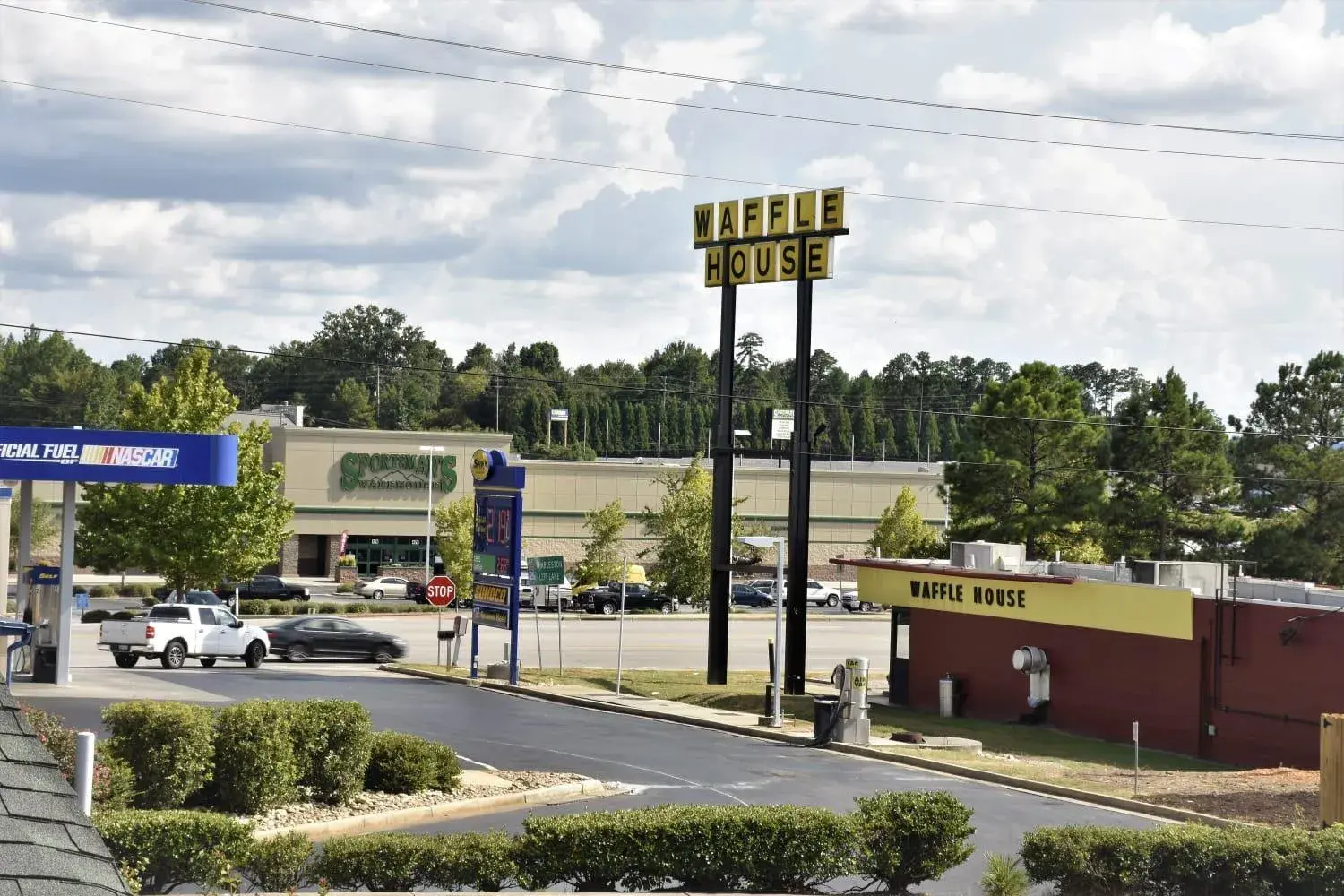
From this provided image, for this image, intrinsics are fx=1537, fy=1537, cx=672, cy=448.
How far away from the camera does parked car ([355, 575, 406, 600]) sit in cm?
7125

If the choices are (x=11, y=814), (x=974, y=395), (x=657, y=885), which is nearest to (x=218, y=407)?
(x=657, y=885)

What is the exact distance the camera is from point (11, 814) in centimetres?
455

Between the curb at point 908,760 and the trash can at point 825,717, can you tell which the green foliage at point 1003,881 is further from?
the trash can at point 825,717

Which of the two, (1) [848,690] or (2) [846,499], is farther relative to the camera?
(2) [846,499]

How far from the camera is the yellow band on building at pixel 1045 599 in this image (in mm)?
30812

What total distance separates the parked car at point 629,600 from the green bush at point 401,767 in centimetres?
4700

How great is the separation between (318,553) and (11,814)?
8075cm

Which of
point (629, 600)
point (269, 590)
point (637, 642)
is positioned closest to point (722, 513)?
point (637, 642)

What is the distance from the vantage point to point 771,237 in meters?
39.2

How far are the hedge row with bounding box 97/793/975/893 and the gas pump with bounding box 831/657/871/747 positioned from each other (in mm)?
13896

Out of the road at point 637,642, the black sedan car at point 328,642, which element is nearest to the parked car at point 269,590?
the road at point 637,642

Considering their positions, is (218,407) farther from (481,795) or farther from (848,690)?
(481,795)

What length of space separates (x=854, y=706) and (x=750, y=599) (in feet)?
151

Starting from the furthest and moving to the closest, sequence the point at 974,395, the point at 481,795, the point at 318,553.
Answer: the point at 974,395 < the point at 318,553 < the point at 481,795
